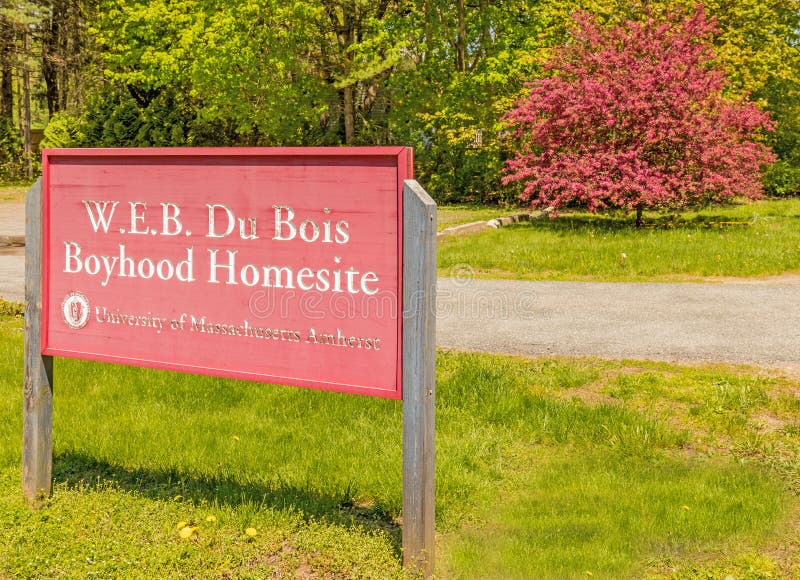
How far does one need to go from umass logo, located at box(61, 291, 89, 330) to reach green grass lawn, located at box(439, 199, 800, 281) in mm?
8027

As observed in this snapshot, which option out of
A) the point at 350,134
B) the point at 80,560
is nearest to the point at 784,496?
the point at 80,560

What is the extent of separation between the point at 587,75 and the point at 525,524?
1457cm

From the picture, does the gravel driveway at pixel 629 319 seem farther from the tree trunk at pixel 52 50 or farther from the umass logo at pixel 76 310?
the tree trunk at pixel 52 50

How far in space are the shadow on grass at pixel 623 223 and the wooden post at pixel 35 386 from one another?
479 inches

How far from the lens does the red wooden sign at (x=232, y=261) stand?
3.48 meters

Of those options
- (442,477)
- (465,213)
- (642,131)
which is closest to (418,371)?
(442,477)

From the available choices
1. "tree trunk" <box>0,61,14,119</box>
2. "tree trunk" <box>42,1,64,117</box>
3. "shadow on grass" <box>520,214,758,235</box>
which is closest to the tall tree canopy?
"tree trunk" <box>42,1,64,117</box>

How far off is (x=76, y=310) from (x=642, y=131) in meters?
13.5

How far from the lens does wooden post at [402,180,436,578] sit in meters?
3.33

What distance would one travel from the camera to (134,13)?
1214 inches

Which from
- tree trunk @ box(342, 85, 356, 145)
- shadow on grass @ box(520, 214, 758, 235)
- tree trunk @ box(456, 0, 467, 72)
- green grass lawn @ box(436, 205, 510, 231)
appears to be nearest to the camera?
shadow on grass @ box(520, 214, 758, 235)

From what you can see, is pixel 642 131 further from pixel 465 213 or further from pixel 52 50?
pixel 52 50

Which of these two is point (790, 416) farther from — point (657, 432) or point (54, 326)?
point (54, 326)

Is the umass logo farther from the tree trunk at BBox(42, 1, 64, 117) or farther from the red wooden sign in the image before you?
the tree trunk at BBox(42, 1, 64, 117)
